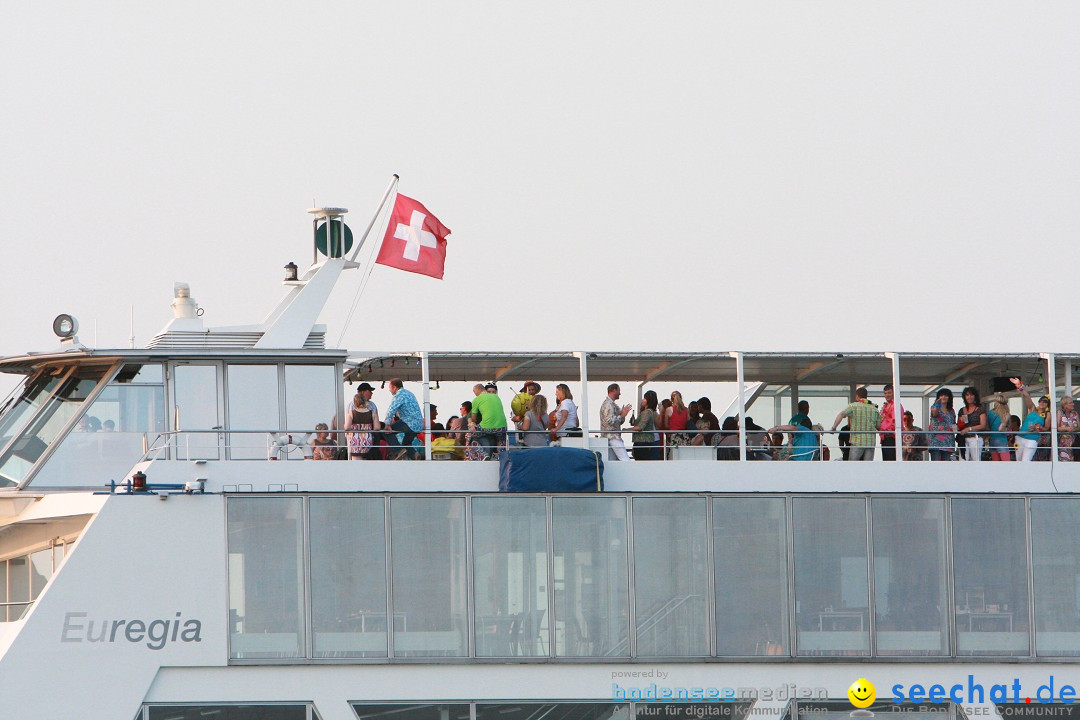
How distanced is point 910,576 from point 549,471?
526 cm

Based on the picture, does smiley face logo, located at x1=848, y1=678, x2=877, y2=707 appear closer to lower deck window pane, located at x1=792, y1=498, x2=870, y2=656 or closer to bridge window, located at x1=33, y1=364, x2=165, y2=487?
lower deck window pane, located at x1=792, y1=498, x2=870, y2=656

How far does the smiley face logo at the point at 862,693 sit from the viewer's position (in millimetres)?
21062

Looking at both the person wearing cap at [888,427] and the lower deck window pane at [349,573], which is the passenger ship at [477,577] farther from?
the person wearing cap at [888,427]

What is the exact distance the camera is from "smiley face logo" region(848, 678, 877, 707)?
69.1 feet

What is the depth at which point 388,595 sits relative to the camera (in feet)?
68.5

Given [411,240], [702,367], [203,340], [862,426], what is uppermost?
[411,240]

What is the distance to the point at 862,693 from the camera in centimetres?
2108

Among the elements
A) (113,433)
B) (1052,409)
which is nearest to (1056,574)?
(1052,409)

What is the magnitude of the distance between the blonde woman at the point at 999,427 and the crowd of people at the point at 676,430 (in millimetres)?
15

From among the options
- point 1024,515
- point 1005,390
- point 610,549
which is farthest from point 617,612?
point 1005,390

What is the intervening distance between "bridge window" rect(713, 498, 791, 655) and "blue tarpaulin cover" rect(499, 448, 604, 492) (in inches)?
71.5

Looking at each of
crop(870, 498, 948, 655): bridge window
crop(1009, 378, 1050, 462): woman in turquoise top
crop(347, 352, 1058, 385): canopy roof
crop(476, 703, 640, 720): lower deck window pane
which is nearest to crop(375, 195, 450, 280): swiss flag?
crop(347, 352, 1058, 385): canopy roof

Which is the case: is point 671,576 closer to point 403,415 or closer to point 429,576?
point 429,576

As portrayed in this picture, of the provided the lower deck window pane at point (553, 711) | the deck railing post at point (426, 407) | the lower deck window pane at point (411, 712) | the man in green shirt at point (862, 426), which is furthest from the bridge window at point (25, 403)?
the man in green shirt at point (862, 426)
